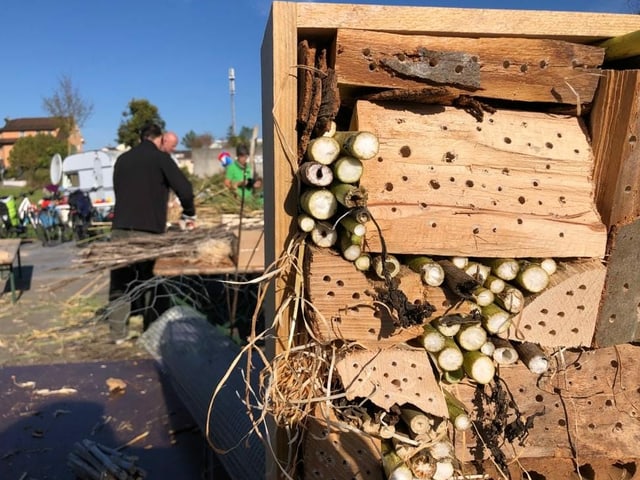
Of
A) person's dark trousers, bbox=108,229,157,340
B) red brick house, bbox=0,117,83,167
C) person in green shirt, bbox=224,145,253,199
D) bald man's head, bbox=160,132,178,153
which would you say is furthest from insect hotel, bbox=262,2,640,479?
red brick house, bbox=0,117,83,167

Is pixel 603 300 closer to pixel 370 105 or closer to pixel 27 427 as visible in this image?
pixel 370 105

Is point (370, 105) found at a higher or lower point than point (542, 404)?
higher

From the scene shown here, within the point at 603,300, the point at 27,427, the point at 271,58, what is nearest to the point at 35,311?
the point at 27,427

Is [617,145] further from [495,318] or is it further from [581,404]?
[581,404]

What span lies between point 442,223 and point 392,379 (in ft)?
1.50

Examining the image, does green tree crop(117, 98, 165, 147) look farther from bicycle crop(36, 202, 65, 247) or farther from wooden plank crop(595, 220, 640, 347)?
wooden plank crop(595, 220, 640, 347)

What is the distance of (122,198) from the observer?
5.44m

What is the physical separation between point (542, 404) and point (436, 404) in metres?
0.40

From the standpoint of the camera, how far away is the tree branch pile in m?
5.18

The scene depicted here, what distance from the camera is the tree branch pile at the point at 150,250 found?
518cm

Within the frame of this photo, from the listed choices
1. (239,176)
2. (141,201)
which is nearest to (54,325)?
(141,201)

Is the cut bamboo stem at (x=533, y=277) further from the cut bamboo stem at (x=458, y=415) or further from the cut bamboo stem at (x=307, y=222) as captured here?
the cut bamboo stem at (x=307, y=222)

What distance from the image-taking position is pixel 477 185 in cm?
141

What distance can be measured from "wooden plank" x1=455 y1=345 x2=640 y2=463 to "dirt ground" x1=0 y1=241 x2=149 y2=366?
418cm
